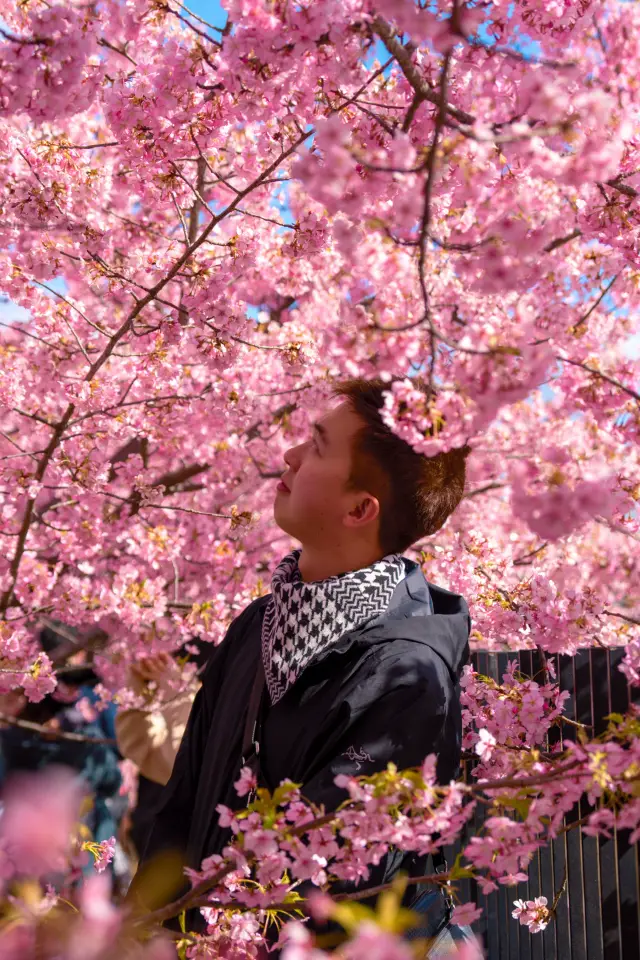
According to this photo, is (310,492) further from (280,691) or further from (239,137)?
(239,137)

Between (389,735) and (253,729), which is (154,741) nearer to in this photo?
(253,729)

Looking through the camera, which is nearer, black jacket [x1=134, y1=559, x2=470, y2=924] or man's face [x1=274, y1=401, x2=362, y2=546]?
black jacket [x1=134, y1=559, x2=470, y2=924]

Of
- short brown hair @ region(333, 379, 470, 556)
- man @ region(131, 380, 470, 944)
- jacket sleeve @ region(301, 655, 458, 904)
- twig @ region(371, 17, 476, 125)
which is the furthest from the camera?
short brown hair @ region(333, 379, 470, 556)

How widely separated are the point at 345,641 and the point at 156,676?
104 inches

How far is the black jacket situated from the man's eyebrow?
473mm

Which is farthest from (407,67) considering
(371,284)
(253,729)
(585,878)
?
(585,878)

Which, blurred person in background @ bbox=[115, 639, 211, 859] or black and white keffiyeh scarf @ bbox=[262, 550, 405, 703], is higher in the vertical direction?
black and white keffiyeh scarf @ bbox=[262, 550, 405, 703]

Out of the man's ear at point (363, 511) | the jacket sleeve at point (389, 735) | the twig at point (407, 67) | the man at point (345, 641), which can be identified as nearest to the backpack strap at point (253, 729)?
the man at point (345, 641)

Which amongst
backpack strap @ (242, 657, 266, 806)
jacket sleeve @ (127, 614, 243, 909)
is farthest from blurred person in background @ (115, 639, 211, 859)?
backpack strap @ (242, 657, 266, 806)

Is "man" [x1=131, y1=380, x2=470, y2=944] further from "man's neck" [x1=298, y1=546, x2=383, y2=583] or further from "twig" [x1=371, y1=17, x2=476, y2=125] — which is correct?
"twig" [x1=371, y1=17, x2=476, y2=125]

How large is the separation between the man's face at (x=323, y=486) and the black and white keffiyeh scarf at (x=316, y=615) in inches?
6.3

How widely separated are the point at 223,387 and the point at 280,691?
242 cm

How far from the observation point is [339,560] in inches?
93.0

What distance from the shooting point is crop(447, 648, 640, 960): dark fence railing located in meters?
2.69
